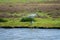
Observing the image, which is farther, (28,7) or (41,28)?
(28,7)

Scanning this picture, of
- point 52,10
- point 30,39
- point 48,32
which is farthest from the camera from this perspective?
point 52,10

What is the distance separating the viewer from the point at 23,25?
22.4 metres

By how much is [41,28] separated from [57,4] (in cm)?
1482

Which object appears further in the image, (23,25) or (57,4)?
(57,4)

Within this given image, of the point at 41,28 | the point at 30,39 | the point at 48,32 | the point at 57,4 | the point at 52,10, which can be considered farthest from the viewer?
the point at 57,4

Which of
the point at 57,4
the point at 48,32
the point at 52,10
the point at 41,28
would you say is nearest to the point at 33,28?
the point at 41,28

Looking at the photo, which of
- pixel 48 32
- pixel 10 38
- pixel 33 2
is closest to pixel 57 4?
pixel 33 2

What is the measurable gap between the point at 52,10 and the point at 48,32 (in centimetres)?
1372

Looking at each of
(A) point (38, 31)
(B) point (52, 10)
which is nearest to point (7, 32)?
(A) point (38, 31)

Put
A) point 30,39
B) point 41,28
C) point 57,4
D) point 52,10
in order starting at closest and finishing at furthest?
1. point 30,39
2. point 41,28
3. point 52,10
4. point 57,4

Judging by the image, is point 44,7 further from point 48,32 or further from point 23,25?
point 48,32

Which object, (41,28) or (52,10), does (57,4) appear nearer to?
(52,10)

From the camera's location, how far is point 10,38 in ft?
54.8

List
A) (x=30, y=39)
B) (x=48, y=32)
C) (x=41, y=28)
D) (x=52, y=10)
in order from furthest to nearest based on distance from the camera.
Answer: (x=52, y=10) < (x=41, y=28) < (x=48, y=32) < (x=30, y=39)
